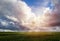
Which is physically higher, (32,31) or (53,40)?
(32,31)

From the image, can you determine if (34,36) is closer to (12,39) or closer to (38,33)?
(38,33)

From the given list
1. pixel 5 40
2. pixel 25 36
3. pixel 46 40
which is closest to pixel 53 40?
pixel 46 40

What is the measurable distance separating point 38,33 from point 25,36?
75cm

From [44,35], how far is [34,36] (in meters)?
0.80

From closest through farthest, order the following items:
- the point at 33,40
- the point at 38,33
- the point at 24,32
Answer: the point at 33,40, the point at 24,32, the point at 38,33

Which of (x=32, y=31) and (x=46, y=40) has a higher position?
(x=32, y=31)

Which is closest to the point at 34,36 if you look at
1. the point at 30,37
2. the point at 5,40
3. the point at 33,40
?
the point at 30,37

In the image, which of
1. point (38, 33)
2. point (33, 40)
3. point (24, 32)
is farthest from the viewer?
point (38, 33)

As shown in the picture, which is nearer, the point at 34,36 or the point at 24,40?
the point at 24,40

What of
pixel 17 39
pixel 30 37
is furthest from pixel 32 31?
pixel 17 39

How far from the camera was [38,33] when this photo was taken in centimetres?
895

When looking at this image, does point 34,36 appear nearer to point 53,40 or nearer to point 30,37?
point 30,37

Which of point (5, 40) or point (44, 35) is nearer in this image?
point (5, 40)

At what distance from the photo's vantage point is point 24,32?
838 cm
